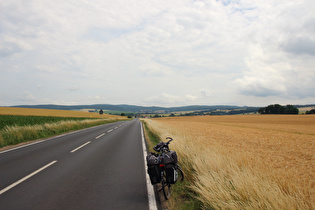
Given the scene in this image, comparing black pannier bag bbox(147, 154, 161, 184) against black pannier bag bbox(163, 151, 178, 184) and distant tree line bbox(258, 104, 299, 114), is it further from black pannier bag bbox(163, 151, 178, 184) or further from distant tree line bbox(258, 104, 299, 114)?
distant tree line bbox(258, 104, 299, 114)

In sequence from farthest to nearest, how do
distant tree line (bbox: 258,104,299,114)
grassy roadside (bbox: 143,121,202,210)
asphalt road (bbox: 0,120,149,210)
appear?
1. distant tree line (bbox: 258,104,299,114)
2. asphalt road (bbox: 0,120,149,210)
3. grassy roadside (bbox: 143,121,202,210)

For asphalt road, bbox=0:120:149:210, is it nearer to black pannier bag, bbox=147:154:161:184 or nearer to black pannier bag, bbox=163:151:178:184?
black pannier bag, bbox=147:154:161:184

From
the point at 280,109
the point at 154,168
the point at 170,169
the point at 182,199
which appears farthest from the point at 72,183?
the point at 280,109

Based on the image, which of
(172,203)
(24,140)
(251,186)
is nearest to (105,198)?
(172,203)

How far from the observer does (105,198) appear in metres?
4.31

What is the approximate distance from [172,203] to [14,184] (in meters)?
4.24

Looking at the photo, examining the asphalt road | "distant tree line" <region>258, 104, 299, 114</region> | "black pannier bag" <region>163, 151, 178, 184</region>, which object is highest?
"distant tree line" <region>258, 104, 299, 114</region>

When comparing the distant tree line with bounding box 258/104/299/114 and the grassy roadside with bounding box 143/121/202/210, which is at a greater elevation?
the distant tree line with bounding box 258/104/299/114

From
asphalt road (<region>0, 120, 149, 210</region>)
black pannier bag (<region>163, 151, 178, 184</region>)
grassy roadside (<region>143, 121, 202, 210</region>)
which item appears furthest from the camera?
black pannier bag (<region>163, 151, 178, 184</region>)

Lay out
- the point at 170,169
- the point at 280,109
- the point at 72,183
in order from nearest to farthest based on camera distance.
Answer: the point at 170,169, the point at 72,183, the point at 280,109

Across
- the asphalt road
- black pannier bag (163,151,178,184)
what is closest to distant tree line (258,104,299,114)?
the asphalt road

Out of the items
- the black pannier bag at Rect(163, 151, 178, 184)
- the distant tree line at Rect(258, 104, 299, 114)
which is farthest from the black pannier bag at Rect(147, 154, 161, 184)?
the distant tree line at Rect(258, 104, 299, 114)

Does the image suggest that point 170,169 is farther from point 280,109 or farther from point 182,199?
point 280,109

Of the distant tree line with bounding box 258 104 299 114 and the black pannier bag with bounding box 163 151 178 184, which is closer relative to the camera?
the black pannier bag with bounding box 163 151 178 184
